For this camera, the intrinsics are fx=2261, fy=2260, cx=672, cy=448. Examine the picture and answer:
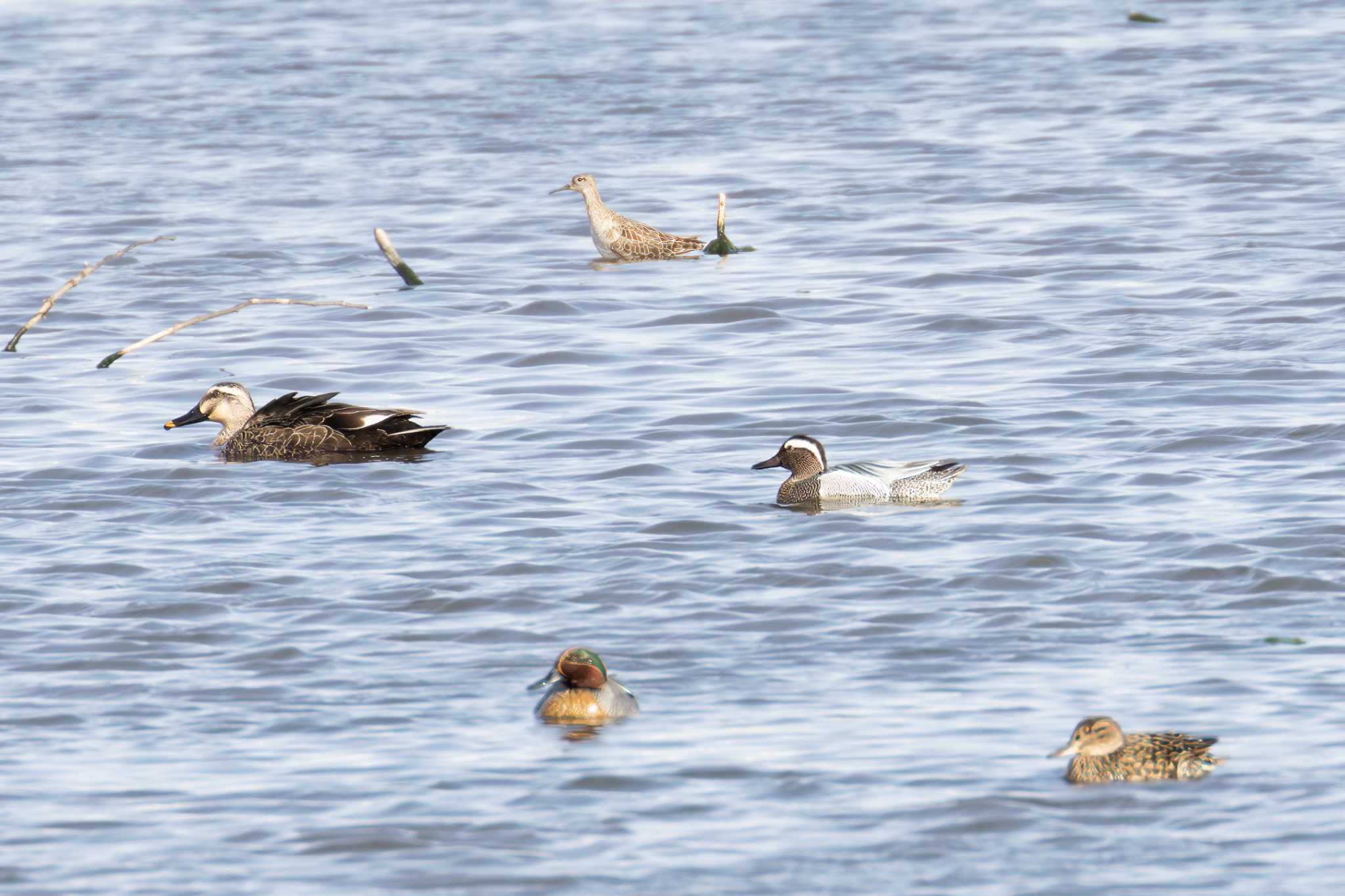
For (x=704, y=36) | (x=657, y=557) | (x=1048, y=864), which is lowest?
(x=704, y=36)

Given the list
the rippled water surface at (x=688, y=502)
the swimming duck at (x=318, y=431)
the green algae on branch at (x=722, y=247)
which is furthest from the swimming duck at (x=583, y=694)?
the green algae on branch at (x=722, y=247)

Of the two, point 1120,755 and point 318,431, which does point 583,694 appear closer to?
point 1120,755

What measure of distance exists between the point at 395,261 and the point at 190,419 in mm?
4605

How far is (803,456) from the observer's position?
571 inches

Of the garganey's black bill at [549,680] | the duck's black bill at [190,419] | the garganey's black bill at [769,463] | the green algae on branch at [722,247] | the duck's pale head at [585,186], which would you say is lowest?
the green algae on branch at [722,247]

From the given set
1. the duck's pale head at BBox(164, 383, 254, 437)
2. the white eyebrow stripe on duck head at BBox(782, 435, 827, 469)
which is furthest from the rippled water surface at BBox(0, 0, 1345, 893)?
the white eyebrow stripe on duck head at BBox(782, 435, 827, 469)

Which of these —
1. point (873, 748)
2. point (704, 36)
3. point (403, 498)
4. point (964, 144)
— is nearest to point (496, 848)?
point (873, 748)

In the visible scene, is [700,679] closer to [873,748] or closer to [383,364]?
[873,748]

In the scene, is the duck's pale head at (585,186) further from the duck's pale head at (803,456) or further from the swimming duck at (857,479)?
the swimming duck at (857,479)

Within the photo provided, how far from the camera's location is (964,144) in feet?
97.5

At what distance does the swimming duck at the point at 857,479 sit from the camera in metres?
14.2

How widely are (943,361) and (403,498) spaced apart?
5602 mm

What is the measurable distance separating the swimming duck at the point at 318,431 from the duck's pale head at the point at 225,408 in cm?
17

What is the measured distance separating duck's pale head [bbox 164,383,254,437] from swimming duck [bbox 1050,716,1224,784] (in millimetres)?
8836
